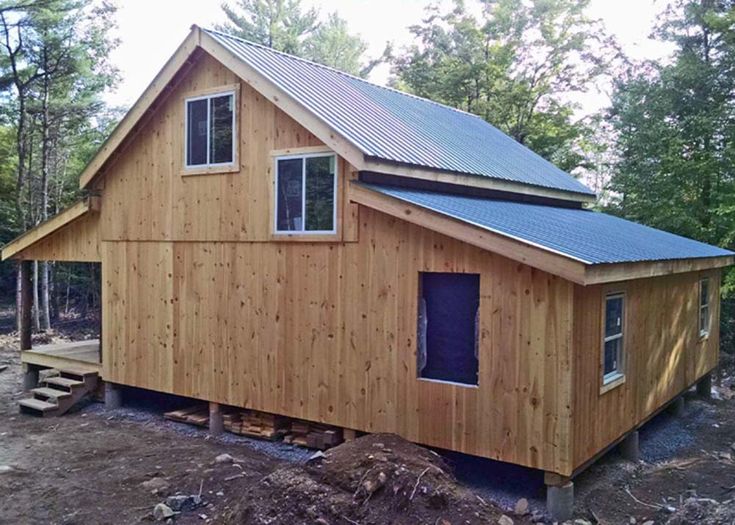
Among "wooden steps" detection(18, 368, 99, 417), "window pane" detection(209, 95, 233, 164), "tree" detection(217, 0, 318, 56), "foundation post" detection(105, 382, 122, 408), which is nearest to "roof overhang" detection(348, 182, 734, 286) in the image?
"window pane" detection(209, 95, 233, 164)

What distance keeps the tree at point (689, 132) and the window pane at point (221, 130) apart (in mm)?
12454

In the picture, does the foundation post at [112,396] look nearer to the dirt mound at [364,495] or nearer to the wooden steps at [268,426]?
the wooden steps at [268,426]

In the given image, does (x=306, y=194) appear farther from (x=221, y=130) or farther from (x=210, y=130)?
(x=210, y=130)

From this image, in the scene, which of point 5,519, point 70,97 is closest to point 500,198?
point 5,519

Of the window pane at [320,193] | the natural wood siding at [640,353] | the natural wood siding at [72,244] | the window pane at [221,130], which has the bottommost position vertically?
the natural wood siding at [640,353]

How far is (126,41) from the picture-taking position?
22.1m

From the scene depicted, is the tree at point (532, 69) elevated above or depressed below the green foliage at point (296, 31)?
below

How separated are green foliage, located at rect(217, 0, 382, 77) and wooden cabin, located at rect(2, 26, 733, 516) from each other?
71.1 ft

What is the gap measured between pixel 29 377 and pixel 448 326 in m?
9.90

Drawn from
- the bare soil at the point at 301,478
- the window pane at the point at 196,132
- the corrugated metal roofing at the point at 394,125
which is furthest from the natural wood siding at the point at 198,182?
the bare soil at the point at 301,478

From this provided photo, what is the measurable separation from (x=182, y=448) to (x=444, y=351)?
4.15 m

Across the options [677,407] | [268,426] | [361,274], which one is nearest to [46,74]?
[268,426]

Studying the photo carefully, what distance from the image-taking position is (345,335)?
816 centimetres

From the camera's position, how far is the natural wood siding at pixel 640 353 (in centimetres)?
661
